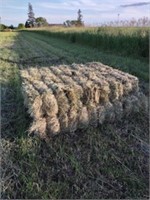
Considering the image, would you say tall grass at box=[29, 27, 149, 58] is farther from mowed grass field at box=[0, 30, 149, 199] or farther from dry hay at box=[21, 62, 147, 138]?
mowed grass field at box=[0, 30, 149, 199]

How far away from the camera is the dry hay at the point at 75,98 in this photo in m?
3.75

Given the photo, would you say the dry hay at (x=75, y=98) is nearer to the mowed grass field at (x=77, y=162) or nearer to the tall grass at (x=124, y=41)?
the mowed grass field at (x=77, y=162)

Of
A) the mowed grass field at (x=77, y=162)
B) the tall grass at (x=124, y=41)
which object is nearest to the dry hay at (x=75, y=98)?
the mowed grass field at (x=77, y=162)

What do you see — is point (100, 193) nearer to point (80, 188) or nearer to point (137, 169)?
point (80, 188)

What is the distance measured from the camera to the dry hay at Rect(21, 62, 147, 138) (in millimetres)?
3752

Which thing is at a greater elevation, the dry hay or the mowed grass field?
the dry hay

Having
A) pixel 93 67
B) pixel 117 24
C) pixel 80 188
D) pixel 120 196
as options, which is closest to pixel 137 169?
pixel 120 196

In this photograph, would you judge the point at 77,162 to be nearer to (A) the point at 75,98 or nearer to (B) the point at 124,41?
(A) the point at 75,98

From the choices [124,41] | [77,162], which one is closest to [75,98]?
[77,162]

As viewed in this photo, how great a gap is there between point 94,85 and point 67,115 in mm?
516

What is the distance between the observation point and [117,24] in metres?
14.1

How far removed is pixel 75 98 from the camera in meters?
3.92

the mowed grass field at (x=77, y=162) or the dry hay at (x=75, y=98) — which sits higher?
the dry hay at (x=75, y=98)

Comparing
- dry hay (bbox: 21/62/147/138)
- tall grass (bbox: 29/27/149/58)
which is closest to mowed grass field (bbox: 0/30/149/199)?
dry hay (bbox: 21/62/147/138)
